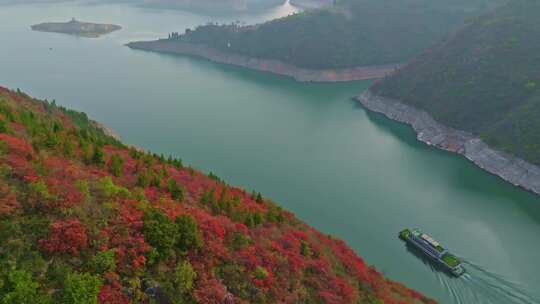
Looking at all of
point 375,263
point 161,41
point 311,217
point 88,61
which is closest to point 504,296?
point 375,263

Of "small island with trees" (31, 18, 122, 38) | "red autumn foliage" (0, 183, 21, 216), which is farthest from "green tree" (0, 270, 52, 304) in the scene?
"small island with trees" (31, 18, 122, 38)

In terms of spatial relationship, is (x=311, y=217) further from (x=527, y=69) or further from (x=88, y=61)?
(x=88, y=61)

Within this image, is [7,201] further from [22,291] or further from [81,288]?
[81,288]

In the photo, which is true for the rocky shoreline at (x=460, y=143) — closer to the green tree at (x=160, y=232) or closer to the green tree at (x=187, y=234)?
the green tree at (x=187, y=234)

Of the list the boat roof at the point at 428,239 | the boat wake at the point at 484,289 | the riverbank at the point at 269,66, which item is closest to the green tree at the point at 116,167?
the boat wake at the point at 484,289

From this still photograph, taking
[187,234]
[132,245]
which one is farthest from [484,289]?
[132,245]

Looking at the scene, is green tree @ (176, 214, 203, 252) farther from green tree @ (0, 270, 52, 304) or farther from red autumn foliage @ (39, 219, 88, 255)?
green tree @ (0, 270, 52, 304)
